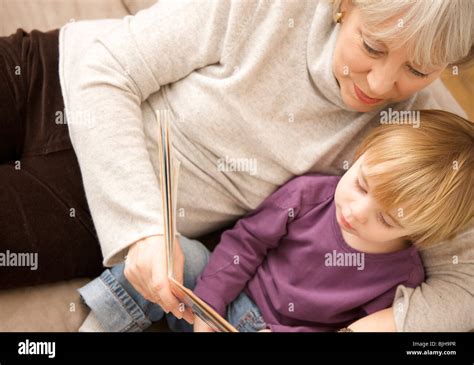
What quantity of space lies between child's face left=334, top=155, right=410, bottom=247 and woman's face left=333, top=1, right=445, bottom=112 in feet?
0.38

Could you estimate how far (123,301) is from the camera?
128 centimetres

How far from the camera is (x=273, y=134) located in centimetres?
128

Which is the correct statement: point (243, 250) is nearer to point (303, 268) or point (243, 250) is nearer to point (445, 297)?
point (303, 268)

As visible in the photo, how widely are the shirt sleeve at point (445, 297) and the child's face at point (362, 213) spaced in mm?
111

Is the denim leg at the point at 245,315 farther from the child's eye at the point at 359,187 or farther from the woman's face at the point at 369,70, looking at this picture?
the woman's face at the point at 369,70

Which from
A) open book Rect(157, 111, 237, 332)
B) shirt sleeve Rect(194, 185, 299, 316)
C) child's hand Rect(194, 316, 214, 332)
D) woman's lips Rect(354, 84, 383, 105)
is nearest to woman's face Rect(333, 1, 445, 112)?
woman's lips Rect(354, 84, 383, 105)

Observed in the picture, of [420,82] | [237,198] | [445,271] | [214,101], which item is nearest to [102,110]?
[214,101]

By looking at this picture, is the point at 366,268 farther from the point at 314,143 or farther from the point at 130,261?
the point at 130,261

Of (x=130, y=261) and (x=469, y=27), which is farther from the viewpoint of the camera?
(x=130, y=261)

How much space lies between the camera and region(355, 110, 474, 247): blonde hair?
43.0 inches

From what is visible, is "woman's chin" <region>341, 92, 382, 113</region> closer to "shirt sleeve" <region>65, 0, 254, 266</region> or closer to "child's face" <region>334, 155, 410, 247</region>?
"child's face" <region>334, 155, 410, 247</region>

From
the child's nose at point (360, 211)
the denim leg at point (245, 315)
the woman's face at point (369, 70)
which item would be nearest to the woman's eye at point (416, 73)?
the woman's face at point (369, 70)
